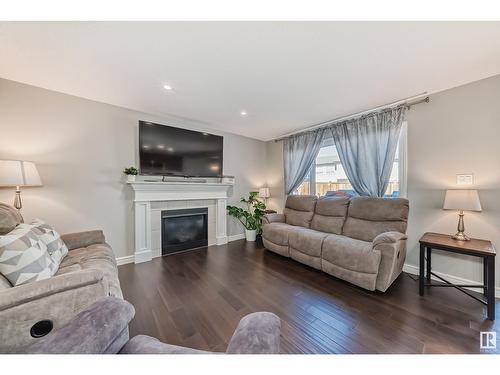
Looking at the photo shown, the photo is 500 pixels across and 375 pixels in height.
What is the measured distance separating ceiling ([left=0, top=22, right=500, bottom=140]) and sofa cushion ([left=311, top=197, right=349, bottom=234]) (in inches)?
57.5

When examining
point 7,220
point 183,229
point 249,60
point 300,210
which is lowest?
point 183,229

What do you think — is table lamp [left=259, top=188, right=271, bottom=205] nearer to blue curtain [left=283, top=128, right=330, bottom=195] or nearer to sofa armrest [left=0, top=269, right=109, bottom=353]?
blue curtain [left=283, top=128, right=330, bottom=195]

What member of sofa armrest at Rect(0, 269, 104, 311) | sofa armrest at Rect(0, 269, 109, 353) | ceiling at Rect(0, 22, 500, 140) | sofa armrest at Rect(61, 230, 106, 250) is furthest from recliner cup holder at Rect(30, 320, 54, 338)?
ceiling at Rect(0, 22, 500, 140)

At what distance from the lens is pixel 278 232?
119 inches

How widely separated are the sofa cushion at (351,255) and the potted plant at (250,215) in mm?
1866

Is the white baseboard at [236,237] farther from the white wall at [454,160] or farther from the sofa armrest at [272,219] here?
the white wall at [454,160]

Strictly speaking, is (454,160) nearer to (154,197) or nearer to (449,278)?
(449,278)

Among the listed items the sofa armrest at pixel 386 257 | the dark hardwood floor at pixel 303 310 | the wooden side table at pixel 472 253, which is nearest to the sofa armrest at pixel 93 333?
the dark hardwood floor at pixel 303 310

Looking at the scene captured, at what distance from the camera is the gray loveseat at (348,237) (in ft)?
6.48

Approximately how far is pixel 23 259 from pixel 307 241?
8.64ft

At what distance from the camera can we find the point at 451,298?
6.21 ft

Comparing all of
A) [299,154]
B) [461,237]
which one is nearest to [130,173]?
[299,154]

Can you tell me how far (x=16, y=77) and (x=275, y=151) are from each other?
3.99m
